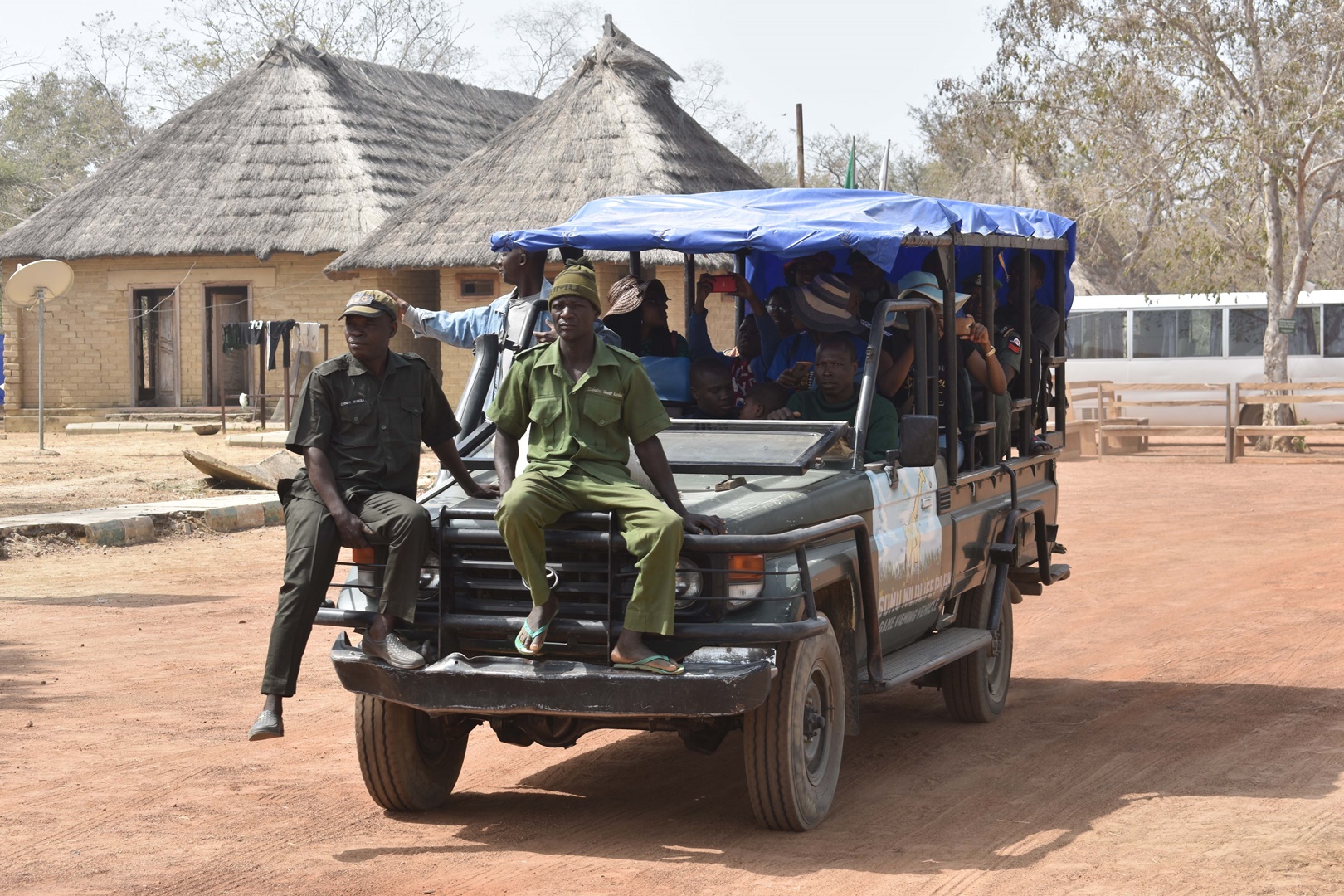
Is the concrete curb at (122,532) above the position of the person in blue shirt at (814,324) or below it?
below

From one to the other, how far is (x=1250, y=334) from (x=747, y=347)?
21621mm

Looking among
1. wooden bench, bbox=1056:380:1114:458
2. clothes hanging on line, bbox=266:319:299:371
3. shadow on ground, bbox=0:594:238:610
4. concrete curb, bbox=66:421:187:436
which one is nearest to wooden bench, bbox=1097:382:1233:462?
wooden bench, bbox=1056:380:1114:458

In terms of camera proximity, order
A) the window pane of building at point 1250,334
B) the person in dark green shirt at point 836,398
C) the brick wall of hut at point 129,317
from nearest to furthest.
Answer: the person in dark green shirt at point 836,398, the brick wall of hut at point 129,317, the window pane of building at point 1250,334

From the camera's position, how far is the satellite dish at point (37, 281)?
23.4 meters

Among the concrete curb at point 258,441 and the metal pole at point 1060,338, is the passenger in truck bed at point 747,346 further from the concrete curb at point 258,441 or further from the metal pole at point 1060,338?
the concrete curb at point 258,441

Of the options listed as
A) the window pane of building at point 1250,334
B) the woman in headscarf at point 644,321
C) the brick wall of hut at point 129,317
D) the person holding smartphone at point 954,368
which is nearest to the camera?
the person holding smartphone at point 954,368

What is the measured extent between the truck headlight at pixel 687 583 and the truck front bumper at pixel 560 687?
201 mm

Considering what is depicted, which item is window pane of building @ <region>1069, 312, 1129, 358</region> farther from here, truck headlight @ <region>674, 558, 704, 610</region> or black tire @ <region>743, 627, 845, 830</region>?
truck headlight @ <region>674, 558, 704, 610</region>

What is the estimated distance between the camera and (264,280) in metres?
26.7

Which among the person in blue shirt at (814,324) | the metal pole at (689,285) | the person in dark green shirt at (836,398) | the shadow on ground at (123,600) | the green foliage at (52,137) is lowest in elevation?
the shadow on ground at (123,600)

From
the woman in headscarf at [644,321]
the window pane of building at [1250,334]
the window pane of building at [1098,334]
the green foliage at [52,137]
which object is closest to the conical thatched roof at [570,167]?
the window pane of building at [1098,334]

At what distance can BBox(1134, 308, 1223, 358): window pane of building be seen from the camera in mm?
27828

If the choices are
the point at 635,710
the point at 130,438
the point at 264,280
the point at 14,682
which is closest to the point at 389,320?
the point at 635,710

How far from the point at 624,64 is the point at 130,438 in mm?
9466
